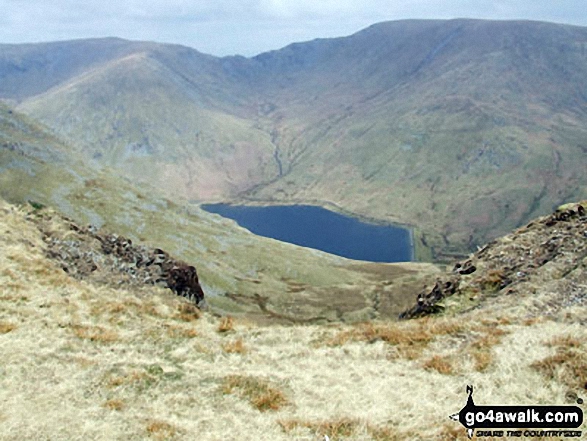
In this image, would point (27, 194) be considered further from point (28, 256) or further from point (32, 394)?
point (32, 394)

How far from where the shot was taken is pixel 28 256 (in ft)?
130

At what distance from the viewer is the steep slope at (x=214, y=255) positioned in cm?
14350

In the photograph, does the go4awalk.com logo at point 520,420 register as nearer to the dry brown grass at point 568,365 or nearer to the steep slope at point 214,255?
the dry brown grass at point 568,365

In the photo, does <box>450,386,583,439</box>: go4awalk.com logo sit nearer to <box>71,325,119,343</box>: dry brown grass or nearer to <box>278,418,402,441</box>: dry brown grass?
<box>278,418,402,441</box>: dry brown grass

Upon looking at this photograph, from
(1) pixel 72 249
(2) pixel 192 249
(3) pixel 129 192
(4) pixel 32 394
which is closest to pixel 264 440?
(4) pixel 32 394

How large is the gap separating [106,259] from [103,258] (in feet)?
1.11

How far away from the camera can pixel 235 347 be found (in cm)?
2600

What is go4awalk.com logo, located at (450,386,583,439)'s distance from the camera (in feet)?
51.1

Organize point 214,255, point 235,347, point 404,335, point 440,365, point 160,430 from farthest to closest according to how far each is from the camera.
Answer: point 214,255
point 404,335
point 235,347
point 440,365
point 160,430

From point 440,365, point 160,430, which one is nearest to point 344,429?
point 160,430

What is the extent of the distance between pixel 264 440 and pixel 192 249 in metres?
157

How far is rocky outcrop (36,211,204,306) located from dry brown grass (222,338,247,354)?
20940mm

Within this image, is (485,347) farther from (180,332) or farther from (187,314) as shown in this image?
(187,314)

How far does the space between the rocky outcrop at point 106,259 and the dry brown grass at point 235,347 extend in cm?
2094
